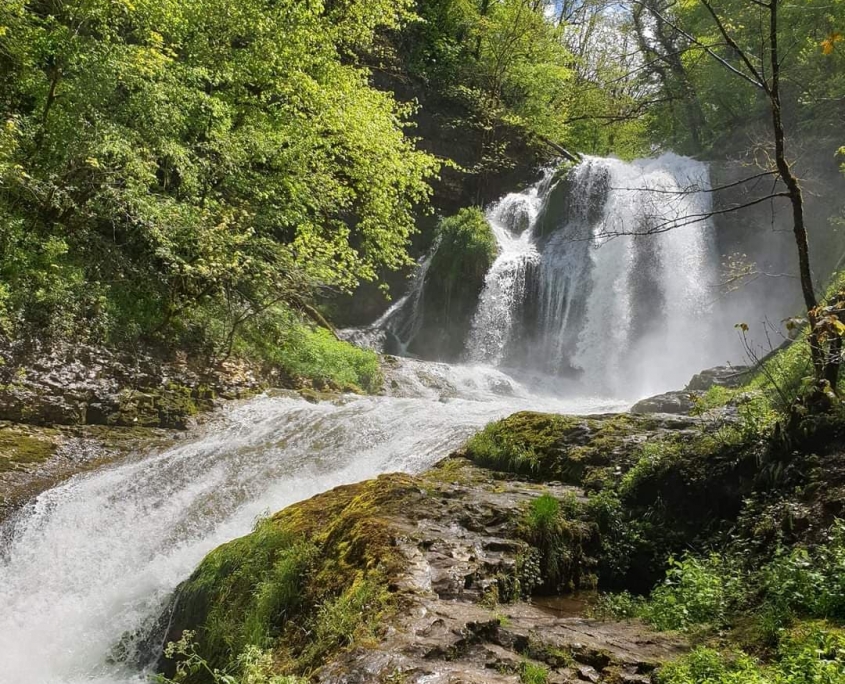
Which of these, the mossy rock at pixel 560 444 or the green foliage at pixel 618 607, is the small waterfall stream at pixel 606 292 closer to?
the mossy rock at pixel 560 444

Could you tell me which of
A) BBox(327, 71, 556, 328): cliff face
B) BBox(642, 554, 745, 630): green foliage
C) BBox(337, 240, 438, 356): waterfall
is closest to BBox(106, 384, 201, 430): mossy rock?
→ BBox(642, 554, 745, 630): green foliage

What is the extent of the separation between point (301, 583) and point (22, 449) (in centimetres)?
513

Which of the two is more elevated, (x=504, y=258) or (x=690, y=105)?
(x=690, y=105)

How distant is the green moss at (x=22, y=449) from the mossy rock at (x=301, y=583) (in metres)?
3.69

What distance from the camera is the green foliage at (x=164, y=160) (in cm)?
798

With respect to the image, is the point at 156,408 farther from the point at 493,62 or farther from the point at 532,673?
the point at 493,62

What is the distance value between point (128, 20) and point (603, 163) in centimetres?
1587

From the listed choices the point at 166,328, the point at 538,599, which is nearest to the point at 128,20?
the point at 166,328

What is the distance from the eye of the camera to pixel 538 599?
3.52 meters

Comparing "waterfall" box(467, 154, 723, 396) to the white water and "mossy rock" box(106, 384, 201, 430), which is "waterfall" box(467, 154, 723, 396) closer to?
the white water

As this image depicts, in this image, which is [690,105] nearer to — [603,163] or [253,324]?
→ [603,163]

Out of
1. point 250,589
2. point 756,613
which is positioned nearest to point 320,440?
point 250,589

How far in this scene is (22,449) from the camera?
669 centimetres

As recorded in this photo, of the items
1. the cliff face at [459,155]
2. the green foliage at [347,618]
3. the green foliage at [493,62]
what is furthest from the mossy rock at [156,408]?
the green foliage at [493,62]
